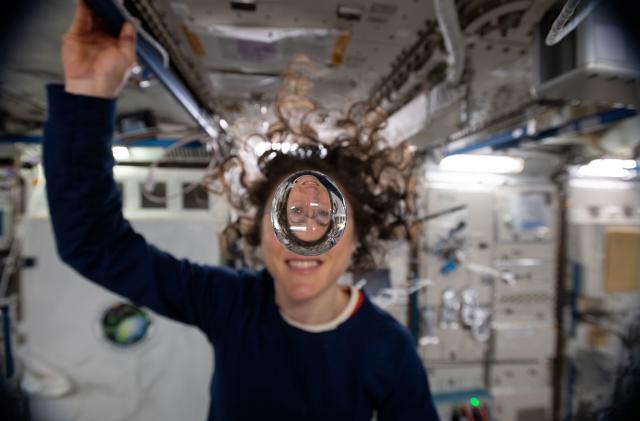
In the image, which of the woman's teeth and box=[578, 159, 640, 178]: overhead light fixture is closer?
the woman's teeth

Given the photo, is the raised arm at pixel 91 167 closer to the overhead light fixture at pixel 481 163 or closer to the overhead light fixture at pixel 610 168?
the overhead light fixture at pixel 481 163

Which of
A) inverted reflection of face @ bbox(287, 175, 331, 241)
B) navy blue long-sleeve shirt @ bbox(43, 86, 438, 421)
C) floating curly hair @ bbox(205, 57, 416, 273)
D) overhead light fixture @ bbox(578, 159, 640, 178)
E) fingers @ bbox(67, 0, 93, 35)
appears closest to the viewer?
inverted reflection of face @ bbox(287, 175, 331, 241)

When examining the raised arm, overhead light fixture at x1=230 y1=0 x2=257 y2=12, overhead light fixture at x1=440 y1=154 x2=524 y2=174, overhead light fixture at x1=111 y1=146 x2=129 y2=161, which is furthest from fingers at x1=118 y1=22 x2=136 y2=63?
overhead light fixture at x1=440 y1=154 x2=524 y2=174

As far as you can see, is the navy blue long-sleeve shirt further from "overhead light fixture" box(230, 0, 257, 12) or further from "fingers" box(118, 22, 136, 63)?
"overhead light fixture" box(230, 0, 257, 12)

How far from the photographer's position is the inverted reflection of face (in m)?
0.39

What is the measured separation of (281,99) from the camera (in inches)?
34.7

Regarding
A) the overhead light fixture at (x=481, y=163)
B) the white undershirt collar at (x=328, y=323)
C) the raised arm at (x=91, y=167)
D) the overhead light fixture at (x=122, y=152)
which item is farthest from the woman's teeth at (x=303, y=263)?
the overhead light fixture at (x=481, y=163)

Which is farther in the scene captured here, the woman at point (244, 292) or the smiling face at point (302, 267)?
the smiling face at point (302, 267)

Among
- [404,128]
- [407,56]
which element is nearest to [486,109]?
[404,128]

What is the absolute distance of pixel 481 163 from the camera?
2029mm

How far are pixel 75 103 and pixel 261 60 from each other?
0.59m

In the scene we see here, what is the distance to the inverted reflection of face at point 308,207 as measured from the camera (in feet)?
1.28

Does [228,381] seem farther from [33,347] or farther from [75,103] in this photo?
[33,347]

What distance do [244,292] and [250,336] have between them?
139 mm
